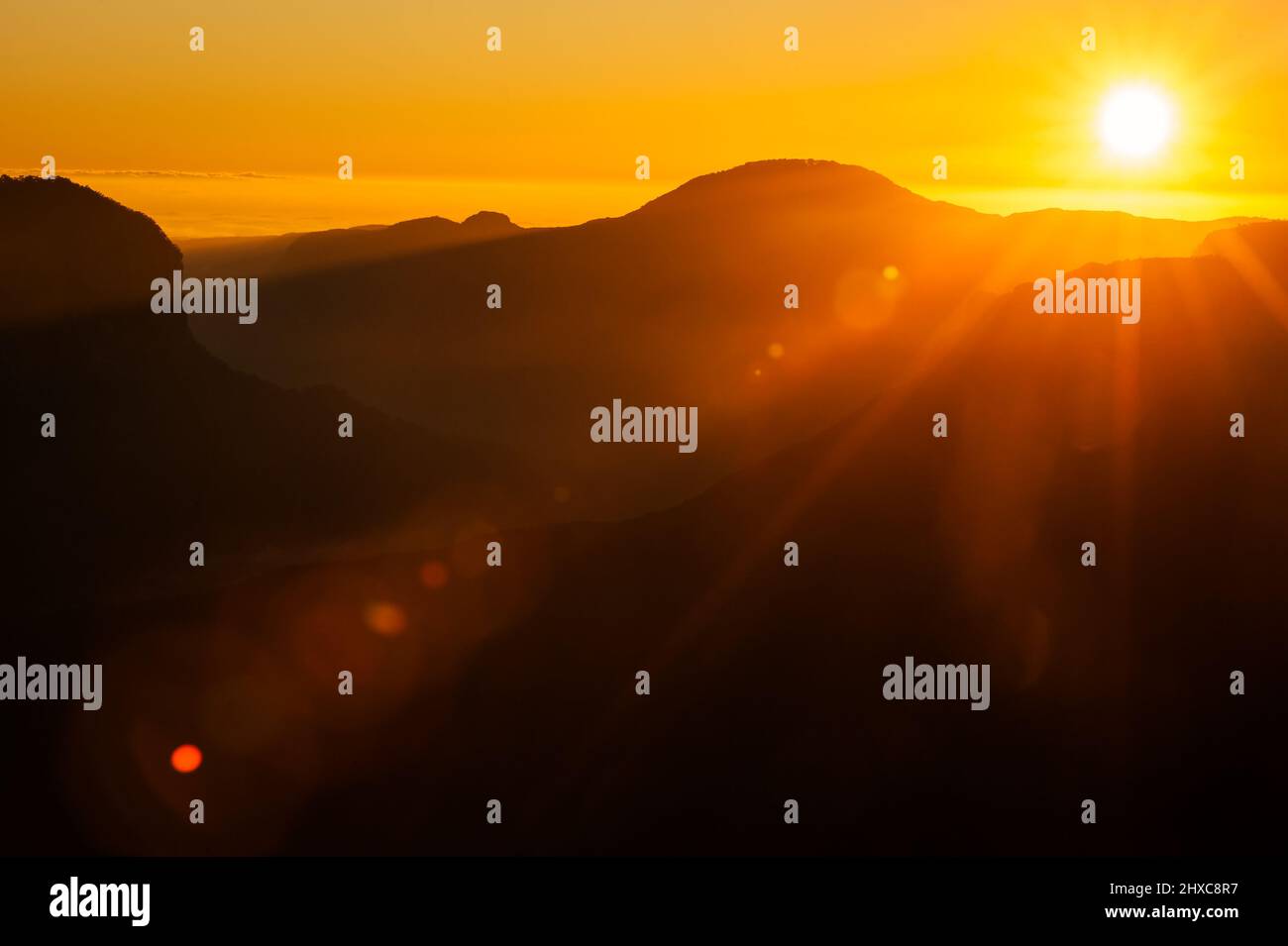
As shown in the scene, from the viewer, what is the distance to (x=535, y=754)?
2816 centimetres

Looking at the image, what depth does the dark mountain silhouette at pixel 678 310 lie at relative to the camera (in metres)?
89.1

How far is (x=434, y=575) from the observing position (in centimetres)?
3291

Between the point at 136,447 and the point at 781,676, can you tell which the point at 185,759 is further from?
the point at 136,447

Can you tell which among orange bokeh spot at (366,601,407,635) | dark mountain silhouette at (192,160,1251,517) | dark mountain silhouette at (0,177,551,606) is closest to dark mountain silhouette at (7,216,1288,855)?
orange bokeh spot at (366,601,407,635)

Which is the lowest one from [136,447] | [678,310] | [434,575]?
[434,575]

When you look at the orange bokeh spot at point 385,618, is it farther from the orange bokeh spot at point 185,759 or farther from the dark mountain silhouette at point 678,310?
the dark mountain silhouette at point 678,310

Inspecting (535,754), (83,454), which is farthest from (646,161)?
(83,454)

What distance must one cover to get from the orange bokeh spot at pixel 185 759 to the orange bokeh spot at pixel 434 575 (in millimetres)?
7465

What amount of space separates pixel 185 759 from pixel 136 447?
2139 centimetres

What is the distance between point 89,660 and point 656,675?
43.8 feet

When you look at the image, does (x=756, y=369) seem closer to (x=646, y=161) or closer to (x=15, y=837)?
(x=646, y=161)

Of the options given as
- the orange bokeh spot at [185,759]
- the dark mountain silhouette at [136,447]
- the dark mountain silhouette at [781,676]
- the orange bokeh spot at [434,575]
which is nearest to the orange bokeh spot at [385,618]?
the dark mountain silhouette at [781,676]

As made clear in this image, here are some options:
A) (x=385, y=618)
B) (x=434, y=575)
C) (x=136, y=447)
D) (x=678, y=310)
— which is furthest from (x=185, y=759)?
(x=678, y=310)

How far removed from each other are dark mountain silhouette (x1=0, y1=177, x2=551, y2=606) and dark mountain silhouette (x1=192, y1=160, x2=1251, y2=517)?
1782 cm
